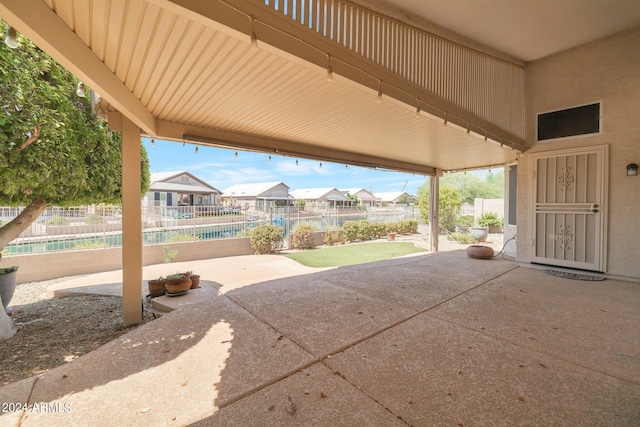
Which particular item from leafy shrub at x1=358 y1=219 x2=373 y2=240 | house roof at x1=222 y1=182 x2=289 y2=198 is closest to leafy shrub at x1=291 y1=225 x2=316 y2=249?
leafy shrub at x1=358 y1=219 x2=373 y2=240

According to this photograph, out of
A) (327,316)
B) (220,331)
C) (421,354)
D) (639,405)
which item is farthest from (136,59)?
(639,405)

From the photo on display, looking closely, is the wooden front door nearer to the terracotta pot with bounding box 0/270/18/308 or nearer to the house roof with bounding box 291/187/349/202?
the terracotta pot with bounding box 0/270/18/308

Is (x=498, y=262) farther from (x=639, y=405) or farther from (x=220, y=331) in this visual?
(x=220, y=331)

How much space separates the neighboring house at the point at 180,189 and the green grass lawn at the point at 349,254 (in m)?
16.8

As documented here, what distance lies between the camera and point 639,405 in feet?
5.27

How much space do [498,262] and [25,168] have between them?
26.8 feet

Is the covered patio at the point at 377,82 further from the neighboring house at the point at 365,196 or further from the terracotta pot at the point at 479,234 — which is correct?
the neighboring house at the point at 365,196

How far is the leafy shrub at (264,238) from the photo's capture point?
8.89 metres

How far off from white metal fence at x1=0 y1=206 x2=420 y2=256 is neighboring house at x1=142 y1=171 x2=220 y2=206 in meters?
14.4

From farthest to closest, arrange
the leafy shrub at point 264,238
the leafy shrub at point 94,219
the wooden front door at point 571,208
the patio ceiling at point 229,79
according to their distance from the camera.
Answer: the leafy shrub at point 264,238 < the leafy shrub at point 94,219 < the wooden front door at point 571,208 < the patio ceiling at point 229,79

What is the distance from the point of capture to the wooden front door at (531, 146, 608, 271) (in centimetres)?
449

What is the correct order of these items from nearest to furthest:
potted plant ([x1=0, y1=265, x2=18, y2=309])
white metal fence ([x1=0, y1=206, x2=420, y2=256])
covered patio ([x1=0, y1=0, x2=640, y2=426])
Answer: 1. covered patio ([x1=0, y1=0, x2=640, y2=426])
2. potted plant ([x1=0, y1=265, x2=18, y2=309])
3. white metal fence ([x1=0, y1=206, x2=420, y2=256])

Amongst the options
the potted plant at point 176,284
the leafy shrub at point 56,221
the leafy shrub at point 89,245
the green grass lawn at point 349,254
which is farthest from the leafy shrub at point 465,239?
the leafy shrub at point 56,221

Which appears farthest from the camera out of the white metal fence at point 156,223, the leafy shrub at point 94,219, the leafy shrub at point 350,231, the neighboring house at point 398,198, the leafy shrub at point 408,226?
the neighboring house at point 398,198
